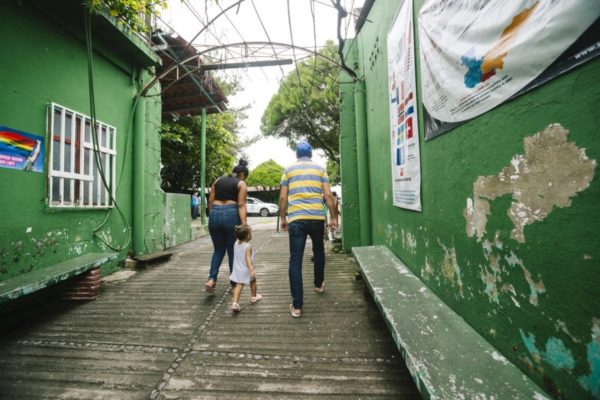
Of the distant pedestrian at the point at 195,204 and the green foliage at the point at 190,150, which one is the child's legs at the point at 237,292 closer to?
the green foliage at the point at 190,150

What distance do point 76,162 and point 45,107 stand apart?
88 cm

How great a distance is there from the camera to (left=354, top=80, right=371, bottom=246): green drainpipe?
545 cm

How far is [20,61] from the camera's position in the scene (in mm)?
3416

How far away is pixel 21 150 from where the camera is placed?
134 inches

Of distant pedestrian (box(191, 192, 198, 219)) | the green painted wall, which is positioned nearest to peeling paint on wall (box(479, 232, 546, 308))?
the green painted wall

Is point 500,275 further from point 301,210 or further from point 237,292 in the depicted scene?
point 237,292

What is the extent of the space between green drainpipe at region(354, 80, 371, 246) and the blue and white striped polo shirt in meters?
2.44

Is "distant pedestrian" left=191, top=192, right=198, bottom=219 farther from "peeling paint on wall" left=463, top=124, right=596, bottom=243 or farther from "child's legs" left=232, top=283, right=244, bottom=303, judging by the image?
"peeling paint on wall" left=463, top=124, right=596, bottom=243

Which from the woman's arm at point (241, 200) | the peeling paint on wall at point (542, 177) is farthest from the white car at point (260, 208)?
the peeling paint on wall at point (542, 177)

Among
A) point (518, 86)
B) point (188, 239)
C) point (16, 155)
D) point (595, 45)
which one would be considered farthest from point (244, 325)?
point (188, 239)

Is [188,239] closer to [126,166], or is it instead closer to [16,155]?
[126,166]

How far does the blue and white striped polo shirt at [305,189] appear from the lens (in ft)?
10.2

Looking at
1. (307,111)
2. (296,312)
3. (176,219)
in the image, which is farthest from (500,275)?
(307,111)

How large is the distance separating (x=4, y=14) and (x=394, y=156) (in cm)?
490
